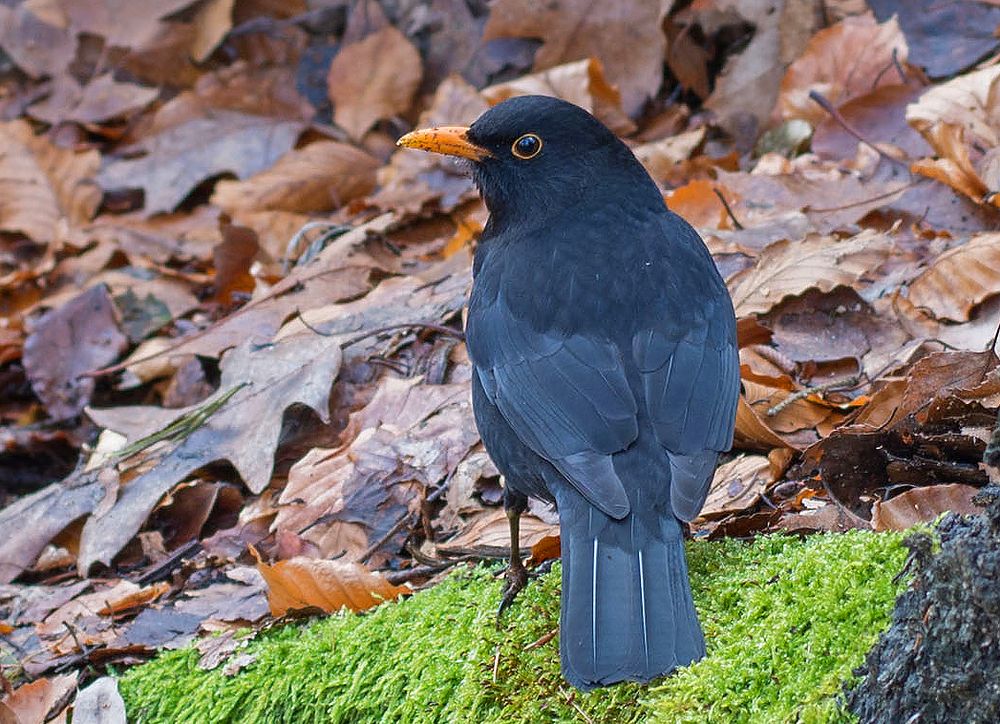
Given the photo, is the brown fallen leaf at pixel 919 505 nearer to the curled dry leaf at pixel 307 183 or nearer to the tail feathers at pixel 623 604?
the tail feathers at pixel 623 604

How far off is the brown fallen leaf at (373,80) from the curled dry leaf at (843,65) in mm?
2623

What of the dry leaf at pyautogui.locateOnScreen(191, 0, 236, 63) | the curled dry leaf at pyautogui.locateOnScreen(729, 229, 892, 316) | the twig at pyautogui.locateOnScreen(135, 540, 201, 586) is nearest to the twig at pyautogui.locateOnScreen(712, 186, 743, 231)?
the curled dry leaf at pyautogui.locateOnScreen(729, 229, 892, 316)

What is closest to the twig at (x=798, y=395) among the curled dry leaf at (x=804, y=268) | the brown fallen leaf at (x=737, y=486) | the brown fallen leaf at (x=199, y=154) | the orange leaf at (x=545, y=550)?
the brown fallen leaf at (x=737, y=486)

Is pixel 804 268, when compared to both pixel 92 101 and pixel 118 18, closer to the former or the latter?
pixel 92 101

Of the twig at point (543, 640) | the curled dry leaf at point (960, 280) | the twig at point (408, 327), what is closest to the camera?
the twig at point (543, 640)

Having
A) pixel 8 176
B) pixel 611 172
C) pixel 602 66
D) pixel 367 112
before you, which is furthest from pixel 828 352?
pixel 8 176

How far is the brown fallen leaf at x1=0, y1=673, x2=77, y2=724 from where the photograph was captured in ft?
11.7

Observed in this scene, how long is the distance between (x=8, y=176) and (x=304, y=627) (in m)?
5.65

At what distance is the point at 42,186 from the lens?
811 centimetres

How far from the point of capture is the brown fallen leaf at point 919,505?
2949mm

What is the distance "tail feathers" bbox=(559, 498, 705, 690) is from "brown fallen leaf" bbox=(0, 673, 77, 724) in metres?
1.73

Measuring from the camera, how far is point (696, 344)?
3.32 meters

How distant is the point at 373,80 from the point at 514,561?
17.7ft

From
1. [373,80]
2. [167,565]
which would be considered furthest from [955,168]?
[373,80]
